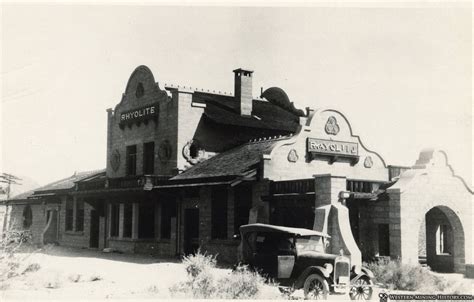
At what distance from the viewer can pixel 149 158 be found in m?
32.5

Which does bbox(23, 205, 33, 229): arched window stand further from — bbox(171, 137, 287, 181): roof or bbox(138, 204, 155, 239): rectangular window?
bbox(171, 137, 287, 181): roof

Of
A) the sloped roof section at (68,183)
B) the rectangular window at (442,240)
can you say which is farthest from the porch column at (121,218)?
the rectangular window at (442,240)

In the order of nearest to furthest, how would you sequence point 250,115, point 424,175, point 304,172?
1. point 424,175
2. point 304,172
3. point 250,115

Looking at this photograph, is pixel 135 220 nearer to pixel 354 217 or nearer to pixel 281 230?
pixel 354 217

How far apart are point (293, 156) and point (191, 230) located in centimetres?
650

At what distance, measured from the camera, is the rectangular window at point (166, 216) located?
94.3 ft

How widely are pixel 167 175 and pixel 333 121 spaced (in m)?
9.07

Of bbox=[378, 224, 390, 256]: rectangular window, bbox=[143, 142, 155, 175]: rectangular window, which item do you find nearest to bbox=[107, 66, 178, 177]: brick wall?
bbox=[143, 142, 155, 175]: rectangular window

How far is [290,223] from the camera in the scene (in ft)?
74.0

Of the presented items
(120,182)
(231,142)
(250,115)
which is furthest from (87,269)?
(250,115)

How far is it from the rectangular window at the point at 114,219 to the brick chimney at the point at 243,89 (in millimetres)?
9356

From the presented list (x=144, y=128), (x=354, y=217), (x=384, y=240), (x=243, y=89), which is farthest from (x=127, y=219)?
(x=384, y=240)

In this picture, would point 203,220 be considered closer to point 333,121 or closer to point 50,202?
point 333,121

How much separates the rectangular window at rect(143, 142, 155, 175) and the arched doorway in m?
15.2
